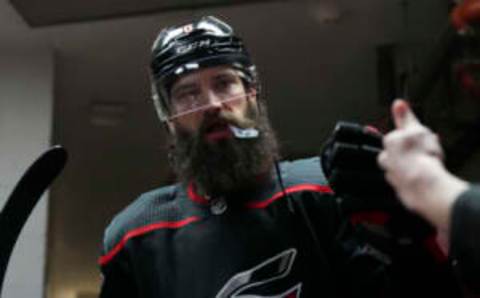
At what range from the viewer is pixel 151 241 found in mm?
1648

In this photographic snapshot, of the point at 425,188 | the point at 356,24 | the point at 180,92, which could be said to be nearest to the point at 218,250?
the point at 180,92

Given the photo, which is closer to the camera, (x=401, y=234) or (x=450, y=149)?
(x=401, y=234)

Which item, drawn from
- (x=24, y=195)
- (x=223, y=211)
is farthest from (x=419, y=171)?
(x=223, y=211)

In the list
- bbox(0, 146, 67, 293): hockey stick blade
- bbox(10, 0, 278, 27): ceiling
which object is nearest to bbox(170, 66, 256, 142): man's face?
bbox(0, 146, 67, 293): hockey stick blade

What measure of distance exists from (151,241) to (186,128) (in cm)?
24

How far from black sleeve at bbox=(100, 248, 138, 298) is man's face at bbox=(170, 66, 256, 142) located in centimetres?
28

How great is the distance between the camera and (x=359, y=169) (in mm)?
1165

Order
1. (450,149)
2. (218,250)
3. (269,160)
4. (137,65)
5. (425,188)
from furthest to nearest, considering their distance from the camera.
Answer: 1. (137,65)
2. (450,149)
3. (269,160)
4. (218,250)
5. (425,188)

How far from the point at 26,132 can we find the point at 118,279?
2.19 meters

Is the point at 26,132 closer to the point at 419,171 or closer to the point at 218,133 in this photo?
the point at 218,133

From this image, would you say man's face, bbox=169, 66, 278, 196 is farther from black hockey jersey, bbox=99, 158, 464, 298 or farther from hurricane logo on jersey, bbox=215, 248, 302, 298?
hurricane logo on jersey, bbox=215, 248, 302, 298

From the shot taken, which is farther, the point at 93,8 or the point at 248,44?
the point at 248,44

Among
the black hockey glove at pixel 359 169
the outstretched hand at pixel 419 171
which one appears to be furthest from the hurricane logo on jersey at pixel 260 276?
the outstretched hand at pixel 419 171

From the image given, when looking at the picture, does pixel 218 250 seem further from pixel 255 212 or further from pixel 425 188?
pixel 425 188
